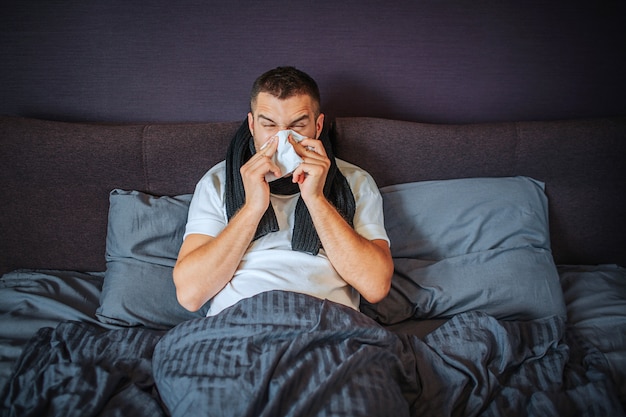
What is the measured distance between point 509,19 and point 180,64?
1399mm

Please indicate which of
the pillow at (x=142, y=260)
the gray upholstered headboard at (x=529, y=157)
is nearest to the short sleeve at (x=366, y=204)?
the gray upholstered headboard at (x=529, y=157)

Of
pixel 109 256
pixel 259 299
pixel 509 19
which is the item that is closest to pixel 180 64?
pixel 109 256

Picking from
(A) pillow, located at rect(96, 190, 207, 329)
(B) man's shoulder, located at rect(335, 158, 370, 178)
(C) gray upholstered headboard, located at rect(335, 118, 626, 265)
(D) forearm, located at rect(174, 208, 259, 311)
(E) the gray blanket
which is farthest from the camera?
(C) gray upholstered headboard, located at rect(335, 118, 626, 265)

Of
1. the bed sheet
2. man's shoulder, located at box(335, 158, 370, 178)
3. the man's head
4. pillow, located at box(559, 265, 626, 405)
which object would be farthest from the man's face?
pillow, located at box(559, 265, 626, 405)

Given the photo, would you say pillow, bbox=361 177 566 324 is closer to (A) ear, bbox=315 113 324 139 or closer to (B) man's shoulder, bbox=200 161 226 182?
(A) ear, bbox=315 113 324 139

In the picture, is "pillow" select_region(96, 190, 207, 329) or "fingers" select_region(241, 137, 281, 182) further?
"pillow" select_region(96, 190, 207, 329)

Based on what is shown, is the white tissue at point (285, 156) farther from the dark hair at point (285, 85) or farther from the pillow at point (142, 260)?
the pillow at point (142, 260)

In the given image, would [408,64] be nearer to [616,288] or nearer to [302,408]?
[616,288]

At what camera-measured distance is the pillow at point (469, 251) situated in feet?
4.69

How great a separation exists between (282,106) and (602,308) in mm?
1315

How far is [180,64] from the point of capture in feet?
5.68

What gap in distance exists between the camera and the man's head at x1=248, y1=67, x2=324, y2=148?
133cm

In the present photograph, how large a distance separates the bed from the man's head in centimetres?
26

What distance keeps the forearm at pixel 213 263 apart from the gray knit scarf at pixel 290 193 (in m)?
0.08
